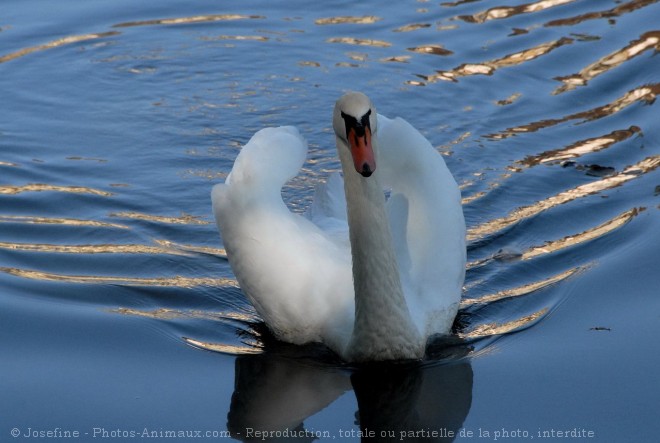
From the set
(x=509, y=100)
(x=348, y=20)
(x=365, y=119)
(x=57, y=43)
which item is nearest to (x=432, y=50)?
(x=348, y=20)

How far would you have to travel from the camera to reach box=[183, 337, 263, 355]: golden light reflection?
22.7 ft

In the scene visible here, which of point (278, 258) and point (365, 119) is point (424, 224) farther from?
point (365, 119)

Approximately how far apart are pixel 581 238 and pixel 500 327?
1.38 meters

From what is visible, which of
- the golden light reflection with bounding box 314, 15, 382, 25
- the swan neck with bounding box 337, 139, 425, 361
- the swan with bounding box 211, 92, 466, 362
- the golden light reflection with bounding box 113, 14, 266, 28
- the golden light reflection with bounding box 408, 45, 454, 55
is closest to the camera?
the swan neck with bounding box 337, 139, 425, 361

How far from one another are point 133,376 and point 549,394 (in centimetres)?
215

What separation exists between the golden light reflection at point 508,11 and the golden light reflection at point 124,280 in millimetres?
5668

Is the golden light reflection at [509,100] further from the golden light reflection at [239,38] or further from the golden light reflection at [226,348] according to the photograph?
the golden light reflection at [226,348]

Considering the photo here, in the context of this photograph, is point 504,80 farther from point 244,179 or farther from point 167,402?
point 167,402

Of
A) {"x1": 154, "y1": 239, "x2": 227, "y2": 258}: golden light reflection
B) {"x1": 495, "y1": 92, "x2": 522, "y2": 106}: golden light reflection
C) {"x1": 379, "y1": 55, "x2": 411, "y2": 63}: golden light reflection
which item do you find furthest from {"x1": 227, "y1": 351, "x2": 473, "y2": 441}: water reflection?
{"x1": 379, "y1": 55, "x2": 411, "y2": 63}: golden light reflection

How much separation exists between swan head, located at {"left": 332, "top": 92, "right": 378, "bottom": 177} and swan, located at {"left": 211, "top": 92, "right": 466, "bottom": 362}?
73mm

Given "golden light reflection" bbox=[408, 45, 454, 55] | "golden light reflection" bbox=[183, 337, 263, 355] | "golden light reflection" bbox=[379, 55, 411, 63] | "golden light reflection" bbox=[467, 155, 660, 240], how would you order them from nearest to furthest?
"golden light reflection" bbox=[183, 337, 263, 355]
"golden light reflection" bbox=[467, 155, 660, 240]
"golden light reflection" bbox=[379, 55, 411, 63]
"golden light reflection" bbox=[408, 45, 454, 55]

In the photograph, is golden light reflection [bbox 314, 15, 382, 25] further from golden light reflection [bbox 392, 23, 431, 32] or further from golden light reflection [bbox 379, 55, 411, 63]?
golden light reflection [bbox 379, 55, 411, 63]

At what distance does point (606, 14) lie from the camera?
1248 cm

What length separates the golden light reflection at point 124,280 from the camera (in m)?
7.76
